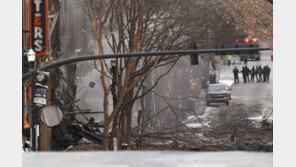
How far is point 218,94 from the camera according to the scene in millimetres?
23688

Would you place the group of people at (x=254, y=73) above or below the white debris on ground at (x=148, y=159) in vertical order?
above

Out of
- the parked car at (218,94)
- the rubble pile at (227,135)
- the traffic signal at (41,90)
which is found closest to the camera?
the traffic signal at (41,90)

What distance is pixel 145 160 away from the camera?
23.7 meters

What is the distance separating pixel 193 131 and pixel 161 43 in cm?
374

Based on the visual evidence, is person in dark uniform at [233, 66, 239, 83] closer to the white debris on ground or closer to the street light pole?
the white debris on ground

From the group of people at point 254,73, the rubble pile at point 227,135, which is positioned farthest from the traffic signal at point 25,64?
the group of people at point 254,73

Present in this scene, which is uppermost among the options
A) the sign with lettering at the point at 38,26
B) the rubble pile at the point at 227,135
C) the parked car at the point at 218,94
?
the sign with lettering at the point at 38,26

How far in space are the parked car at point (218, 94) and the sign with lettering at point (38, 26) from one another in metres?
6.22

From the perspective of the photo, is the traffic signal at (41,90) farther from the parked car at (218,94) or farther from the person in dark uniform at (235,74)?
the person in dark uniform at (235,74)

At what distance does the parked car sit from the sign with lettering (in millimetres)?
6217

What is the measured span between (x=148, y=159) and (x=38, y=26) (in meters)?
6.58

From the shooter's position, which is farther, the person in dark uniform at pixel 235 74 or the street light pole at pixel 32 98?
the person in dark uniform at pixel 235 74

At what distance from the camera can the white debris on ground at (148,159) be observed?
2209cm

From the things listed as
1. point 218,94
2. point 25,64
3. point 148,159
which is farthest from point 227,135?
point 25,64
